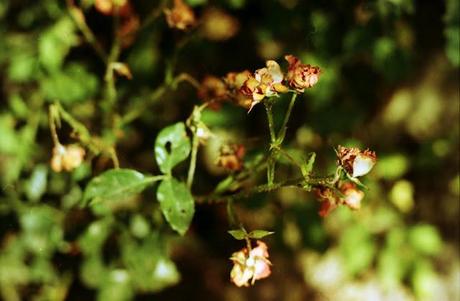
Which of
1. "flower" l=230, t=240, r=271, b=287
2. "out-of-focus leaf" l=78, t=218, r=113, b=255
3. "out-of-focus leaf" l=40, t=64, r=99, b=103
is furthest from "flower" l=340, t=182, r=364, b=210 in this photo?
"out-of-focus leaf" l=40, t=64, r=99, b=103

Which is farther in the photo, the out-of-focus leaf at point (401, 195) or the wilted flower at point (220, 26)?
the wilted flower at point (220, 26)

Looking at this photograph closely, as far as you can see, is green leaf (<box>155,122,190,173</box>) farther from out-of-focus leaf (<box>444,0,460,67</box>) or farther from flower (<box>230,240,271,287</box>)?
out-of-focus leaf (<box>444,0,460,67</box>)

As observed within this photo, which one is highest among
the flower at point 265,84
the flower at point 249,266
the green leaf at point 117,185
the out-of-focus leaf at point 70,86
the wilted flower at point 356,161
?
the flower at point 265,84

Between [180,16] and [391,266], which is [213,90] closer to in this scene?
[180,16]

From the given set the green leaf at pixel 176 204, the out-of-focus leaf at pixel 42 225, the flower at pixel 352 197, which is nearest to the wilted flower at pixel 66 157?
the green leaf at pixel 176 204

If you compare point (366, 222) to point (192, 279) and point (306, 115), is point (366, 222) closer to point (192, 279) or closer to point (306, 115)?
point (306, 115)

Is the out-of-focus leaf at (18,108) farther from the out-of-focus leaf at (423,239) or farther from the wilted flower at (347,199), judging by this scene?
the out-of-focus leaf at (423,239)

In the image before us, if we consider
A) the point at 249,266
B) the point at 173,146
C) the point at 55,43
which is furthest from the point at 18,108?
the point at 249,266
